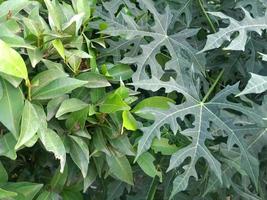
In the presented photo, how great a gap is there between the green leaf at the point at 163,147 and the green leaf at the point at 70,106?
0.16m

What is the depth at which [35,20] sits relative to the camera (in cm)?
85

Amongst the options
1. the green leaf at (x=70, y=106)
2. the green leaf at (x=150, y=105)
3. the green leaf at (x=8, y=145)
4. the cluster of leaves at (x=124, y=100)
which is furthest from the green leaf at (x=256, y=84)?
the green leaf at (x=8, y=145)

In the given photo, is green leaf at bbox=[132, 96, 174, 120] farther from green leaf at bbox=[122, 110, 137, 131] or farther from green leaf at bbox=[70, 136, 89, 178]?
green leaf at bbox=[70, 136, 89, 178]

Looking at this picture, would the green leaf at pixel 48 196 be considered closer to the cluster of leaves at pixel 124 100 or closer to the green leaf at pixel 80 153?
the cluster of leaves at pixel 124 100

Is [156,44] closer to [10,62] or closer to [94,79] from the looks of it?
[94,79]

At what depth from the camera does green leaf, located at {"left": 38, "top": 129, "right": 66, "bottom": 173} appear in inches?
30.9

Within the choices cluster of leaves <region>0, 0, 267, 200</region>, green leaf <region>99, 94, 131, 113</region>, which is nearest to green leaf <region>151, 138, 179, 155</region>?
cluster of leaves <region>0, 0, 267, 200</region>

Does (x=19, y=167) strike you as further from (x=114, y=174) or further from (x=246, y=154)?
(x=246, y=154)

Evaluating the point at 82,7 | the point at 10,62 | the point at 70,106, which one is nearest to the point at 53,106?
the point at 70,106

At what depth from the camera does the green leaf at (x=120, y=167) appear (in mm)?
893

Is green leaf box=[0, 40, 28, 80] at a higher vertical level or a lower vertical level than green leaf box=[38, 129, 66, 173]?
higher

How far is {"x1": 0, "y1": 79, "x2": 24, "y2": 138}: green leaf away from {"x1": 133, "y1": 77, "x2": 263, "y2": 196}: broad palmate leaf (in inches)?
8.5

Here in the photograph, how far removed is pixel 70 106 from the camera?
2.75 ft

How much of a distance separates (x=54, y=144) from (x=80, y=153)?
0.24 feet
